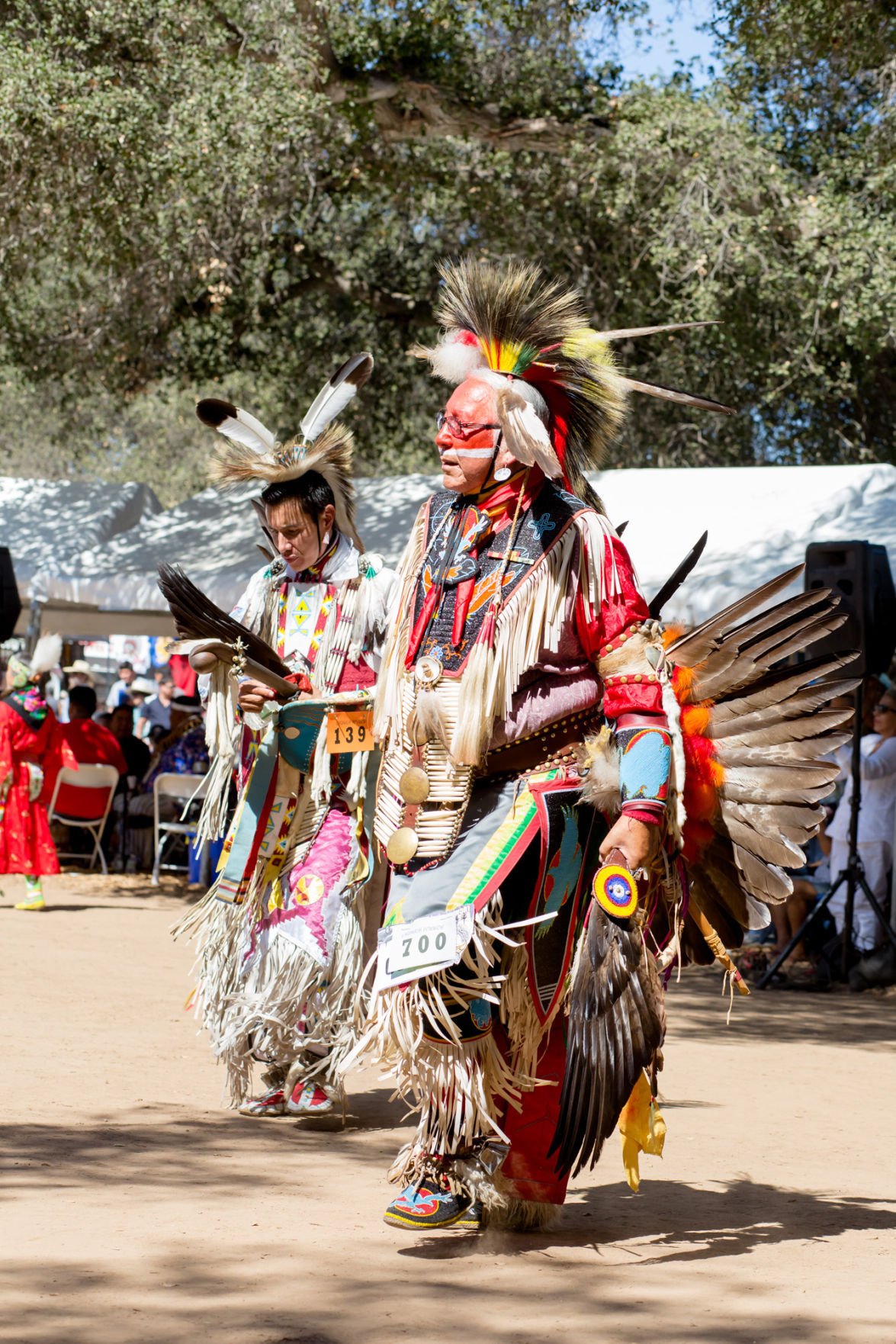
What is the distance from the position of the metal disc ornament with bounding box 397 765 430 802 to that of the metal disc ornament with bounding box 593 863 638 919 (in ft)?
1.37

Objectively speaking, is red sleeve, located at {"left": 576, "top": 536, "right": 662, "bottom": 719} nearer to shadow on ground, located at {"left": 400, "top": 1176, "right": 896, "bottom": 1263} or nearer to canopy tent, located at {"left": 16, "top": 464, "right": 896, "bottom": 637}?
shadow on ground, located at {"left": 400, "top": 1176, "right": 896, "bottom": 1263}

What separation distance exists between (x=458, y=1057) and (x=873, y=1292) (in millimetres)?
909

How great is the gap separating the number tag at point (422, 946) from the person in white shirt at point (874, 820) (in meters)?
6.32

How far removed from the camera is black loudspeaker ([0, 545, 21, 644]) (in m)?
12.2

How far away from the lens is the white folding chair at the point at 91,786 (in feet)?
40.1

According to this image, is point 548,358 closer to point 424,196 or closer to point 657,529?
point 657,529

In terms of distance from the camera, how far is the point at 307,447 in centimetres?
518

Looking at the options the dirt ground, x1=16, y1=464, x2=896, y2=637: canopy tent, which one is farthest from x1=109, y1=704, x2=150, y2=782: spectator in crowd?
the dirt ground

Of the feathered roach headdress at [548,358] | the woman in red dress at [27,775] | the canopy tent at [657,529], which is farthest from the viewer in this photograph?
the woman in red dress at [27,775]

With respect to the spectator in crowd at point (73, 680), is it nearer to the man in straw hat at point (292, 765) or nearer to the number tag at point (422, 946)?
the man in straw hat at point (292, 765)

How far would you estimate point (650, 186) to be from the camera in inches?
532

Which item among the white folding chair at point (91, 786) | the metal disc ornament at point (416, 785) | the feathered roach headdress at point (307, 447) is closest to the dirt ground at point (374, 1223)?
the metal disc ornament at point (416, 785)

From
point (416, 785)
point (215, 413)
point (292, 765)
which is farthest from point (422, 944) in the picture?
point (215, 413)

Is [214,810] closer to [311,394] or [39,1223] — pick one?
[39,1223]
